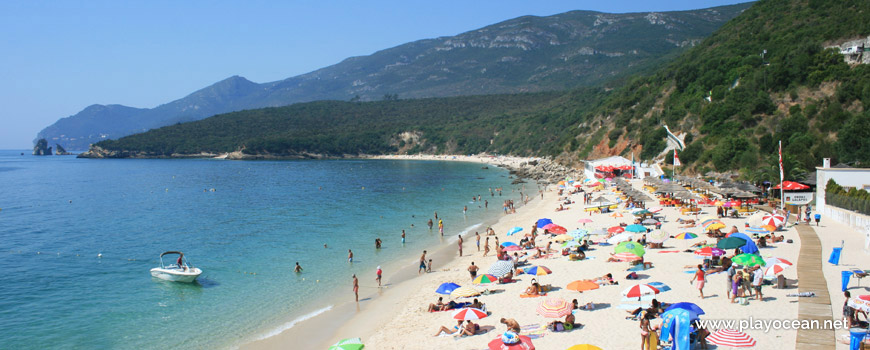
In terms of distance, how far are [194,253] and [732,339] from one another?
2629 centimetres

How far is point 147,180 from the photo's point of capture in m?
81.3

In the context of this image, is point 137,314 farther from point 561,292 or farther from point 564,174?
point 564,174

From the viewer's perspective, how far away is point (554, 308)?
13844mm

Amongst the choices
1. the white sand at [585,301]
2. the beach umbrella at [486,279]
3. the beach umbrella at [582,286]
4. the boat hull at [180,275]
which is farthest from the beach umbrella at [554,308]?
the boat hull at [180,275]

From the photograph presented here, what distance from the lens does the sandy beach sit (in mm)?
13000

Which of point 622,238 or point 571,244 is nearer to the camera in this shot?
point 622,238

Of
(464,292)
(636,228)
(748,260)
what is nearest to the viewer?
(748,260)

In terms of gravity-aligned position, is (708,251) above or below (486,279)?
above

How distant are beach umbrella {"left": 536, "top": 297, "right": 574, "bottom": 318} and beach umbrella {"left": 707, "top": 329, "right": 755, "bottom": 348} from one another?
3598 millimetres

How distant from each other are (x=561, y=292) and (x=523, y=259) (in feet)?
18.0

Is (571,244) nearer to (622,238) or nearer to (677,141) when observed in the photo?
(622,238)

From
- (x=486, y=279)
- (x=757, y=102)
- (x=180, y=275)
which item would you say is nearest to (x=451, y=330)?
(x=486, y=279)

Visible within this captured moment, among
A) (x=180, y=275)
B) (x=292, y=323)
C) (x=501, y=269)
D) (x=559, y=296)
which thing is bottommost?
(x=292, y=323)

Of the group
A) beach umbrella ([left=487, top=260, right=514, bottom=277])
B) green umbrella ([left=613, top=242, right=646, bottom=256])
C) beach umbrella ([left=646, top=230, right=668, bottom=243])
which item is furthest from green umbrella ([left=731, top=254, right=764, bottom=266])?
beach umbrella ([left=487, top=260, right=514, bottom=277])
